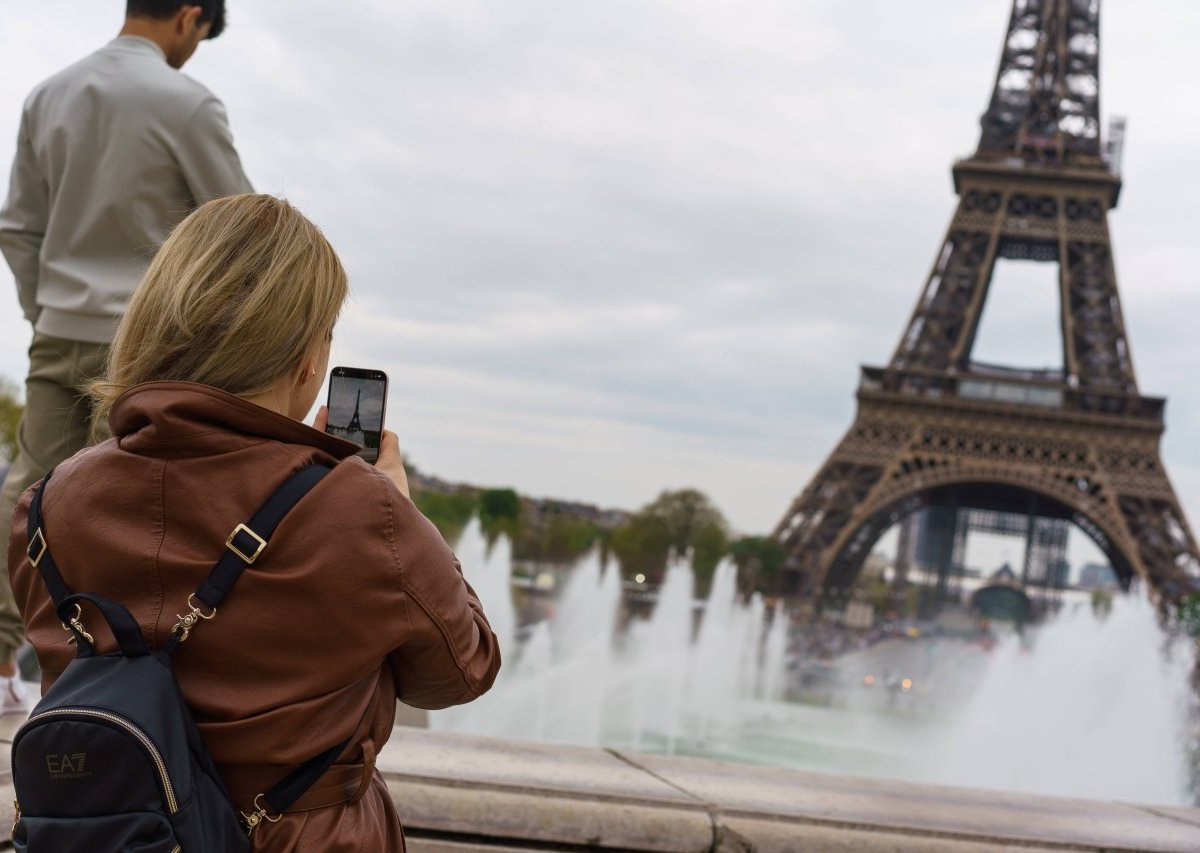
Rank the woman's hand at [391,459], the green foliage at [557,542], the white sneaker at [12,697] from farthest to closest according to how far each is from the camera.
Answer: the green foliage at [557,542], the white sneaker at [12,697], the woman's hand at [391,459]

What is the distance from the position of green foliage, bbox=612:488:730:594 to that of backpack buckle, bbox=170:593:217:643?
167 ft

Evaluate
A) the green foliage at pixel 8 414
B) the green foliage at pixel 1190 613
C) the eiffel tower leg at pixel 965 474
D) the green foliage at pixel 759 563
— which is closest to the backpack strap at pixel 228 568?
the eiffel tower leg at pixel 965 474

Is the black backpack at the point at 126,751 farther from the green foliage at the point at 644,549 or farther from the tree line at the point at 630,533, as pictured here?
the green foliage at the point at 644,549

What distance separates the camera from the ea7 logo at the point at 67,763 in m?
1.46

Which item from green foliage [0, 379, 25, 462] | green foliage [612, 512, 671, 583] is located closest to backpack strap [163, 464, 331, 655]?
green foliage [0, 379, 25, 462]

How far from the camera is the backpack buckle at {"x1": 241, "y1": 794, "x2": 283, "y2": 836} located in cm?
161

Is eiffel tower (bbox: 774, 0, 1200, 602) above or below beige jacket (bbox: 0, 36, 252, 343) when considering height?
above

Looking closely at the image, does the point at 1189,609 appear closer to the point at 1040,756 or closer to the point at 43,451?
the point at 1040,756

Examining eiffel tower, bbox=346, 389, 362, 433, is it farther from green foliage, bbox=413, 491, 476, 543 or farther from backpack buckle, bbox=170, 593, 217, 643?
green foliage, bbox=413, 491, 476, 543

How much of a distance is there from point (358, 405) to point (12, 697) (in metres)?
2.12

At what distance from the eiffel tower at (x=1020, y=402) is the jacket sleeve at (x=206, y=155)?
95.9 feet

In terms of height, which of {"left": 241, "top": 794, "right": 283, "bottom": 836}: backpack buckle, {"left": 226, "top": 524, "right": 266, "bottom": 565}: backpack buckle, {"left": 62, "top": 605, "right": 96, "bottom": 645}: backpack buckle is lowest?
{"left": 241, "top": 794, "right": 283, "bottom": 836}: backpack buckle

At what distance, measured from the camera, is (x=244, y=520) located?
1.58 metres

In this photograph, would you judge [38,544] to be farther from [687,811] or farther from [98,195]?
[687,811]
